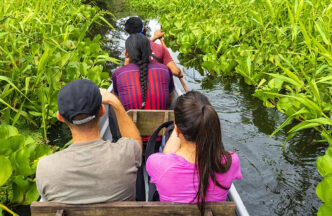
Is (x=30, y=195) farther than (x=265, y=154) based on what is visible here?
No

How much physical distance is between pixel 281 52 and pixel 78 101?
3.73 meters

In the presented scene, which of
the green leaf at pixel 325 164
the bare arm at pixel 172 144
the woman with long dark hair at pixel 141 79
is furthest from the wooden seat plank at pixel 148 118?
the green leaf at pixel 325 164

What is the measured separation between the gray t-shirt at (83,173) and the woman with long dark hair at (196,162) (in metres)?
0.21

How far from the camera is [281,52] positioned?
4410mm

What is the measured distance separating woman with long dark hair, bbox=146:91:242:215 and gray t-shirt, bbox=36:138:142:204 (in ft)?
0.70

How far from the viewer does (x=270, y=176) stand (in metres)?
3.23

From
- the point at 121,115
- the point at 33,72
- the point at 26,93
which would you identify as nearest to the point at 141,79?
the point at 121,115

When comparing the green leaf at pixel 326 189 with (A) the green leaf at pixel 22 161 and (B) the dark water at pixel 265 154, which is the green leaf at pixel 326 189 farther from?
(A) the green leaf at pixel 22 161

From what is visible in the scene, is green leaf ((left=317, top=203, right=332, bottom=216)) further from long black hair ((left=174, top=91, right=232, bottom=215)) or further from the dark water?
the dark water

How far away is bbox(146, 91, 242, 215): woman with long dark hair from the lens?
1.44 m

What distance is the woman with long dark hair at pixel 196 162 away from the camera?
144cm

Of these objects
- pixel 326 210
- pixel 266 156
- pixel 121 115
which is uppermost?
pixel 121 115

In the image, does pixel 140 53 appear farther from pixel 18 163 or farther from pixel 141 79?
pixel 18 163

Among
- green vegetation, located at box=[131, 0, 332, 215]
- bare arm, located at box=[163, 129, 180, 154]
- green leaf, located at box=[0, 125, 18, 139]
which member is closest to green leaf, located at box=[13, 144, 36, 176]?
green leaf, located at box=[0, 125, 18, 139]
